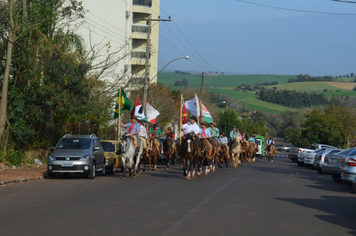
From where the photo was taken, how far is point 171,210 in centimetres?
1112

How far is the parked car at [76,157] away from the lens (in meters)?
19.0

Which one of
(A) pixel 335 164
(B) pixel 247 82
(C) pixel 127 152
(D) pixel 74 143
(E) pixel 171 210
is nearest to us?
(E) pixel 171 210

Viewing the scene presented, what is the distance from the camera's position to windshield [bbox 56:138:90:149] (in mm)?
20188

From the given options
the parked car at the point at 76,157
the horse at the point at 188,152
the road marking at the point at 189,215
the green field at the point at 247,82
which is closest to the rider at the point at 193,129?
the horse at the point at 188,152

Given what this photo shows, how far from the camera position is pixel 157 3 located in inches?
2781

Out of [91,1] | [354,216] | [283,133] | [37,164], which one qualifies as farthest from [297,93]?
[354,216]

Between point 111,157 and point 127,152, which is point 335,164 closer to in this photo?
point 127,152

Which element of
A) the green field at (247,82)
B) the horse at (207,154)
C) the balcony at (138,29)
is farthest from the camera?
the green field at (247,82)

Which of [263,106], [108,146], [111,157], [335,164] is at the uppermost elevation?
[263,106]

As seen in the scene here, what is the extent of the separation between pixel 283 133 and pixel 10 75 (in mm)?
126511

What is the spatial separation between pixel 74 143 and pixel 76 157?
1.42 m

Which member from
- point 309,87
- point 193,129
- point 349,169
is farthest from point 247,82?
point 349,169

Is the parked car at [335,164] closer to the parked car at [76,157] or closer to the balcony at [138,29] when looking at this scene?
the parked car at [76,157]

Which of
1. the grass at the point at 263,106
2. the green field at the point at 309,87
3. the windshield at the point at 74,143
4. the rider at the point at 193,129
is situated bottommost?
the windshield at the point at 74,143
